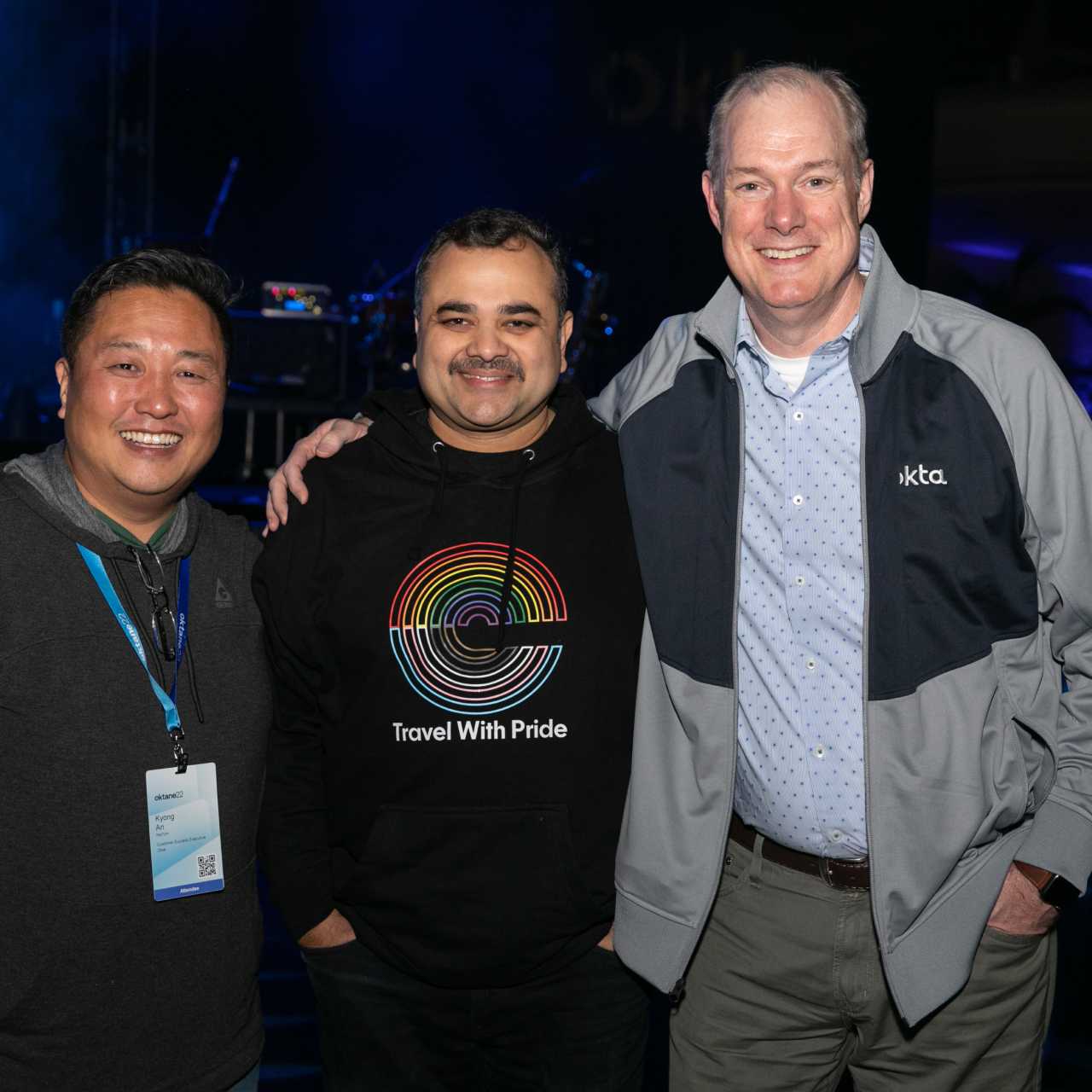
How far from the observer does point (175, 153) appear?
7.61 m

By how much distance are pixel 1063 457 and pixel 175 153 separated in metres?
7.05

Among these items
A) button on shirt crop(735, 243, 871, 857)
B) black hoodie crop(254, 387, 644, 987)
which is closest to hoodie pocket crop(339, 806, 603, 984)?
black hoodie crop(254, 387, 644, 987)

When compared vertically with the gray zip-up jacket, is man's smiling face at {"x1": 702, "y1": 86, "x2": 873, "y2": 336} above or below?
above

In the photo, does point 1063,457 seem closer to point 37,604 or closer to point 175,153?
point 37,604

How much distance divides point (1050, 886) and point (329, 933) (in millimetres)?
1085

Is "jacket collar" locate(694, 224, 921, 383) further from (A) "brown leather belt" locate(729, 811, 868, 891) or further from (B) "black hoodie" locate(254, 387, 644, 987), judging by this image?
(A) "brown leather belt" locate(729, 811, 868, 891)

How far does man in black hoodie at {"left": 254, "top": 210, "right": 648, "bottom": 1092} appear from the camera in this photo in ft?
5.97

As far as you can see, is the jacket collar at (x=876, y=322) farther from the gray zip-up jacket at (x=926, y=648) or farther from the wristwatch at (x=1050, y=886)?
the wristwatch at (x=1050, y=886)

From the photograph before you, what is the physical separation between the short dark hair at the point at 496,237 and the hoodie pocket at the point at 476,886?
81 centimetres

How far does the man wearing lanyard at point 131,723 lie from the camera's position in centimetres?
Result: 157

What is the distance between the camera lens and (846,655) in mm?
1771

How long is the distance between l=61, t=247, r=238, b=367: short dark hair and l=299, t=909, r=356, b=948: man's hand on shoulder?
92cm

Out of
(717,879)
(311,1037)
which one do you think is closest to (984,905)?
(717,879)

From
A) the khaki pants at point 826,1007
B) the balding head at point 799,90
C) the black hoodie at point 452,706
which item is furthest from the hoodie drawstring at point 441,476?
the khaki pants at point 826,1007
